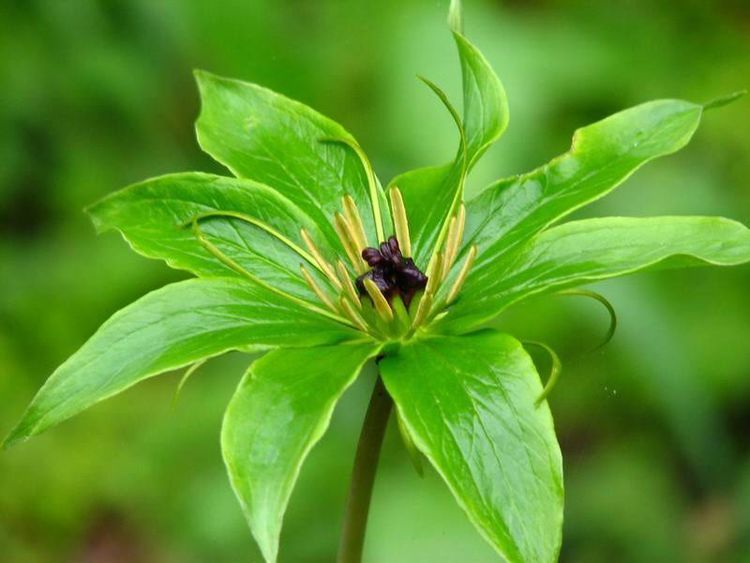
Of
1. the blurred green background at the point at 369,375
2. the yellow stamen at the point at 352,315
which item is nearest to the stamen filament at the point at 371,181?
the yellow stamen at the point at 352,315

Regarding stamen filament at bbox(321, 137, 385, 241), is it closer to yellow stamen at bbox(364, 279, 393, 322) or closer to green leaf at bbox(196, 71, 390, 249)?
green leaf at bbox(196, 71, 390, 249)

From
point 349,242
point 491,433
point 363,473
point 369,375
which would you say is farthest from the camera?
point 369,375

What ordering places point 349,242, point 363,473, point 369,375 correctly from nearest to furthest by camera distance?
point 363,473 < point 349,242 < point 369,375

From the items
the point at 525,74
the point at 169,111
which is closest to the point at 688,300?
the point at 525,74

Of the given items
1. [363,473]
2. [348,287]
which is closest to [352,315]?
[348,287]

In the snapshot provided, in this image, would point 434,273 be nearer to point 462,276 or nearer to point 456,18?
point 462,276

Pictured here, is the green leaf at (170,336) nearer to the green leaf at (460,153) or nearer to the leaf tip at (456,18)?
the green leaf at (460,153)

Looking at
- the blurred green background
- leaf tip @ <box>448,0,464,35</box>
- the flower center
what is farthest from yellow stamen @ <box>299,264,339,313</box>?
the blurred green background
